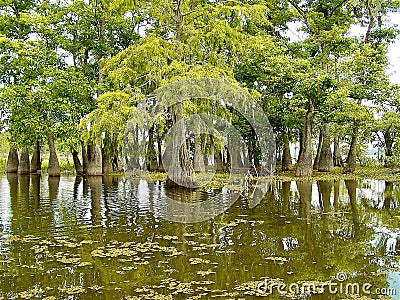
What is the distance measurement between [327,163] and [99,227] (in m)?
18.6

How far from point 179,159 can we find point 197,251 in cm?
895

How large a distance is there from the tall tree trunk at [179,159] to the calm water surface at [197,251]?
396 cm

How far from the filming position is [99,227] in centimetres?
864

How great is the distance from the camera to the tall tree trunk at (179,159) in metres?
15.4

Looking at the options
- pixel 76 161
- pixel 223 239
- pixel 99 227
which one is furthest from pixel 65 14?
pixel 223 239

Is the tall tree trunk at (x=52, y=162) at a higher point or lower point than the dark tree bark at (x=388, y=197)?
higher

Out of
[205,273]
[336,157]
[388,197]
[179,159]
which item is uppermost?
[179,159]

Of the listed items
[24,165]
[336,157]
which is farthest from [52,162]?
[336,157]

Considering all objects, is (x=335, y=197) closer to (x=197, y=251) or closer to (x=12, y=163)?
(x=197, y=251)

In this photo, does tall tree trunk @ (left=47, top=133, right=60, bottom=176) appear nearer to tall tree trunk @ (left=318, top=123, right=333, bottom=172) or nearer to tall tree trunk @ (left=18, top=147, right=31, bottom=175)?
tall tree trunk @ (left=18, top=147, right=31, bottom=175)

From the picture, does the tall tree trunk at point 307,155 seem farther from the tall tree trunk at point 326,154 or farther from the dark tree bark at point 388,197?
the dark tree bark at point 388,197

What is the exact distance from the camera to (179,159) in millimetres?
15633

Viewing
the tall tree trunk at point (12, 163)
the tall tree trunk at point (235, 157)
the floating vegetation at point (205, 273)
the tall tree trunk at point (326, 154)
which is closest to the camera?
the floating vegetation at point (205, 273)

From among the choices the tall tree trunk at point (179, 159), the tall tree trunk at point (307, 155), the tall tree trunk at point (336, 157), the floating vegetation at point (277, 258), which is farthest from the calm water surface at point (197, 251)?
the tall tree trunk at point (336, 157)
